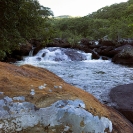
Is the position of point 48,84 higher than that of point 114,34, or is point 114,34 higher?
point 114,34

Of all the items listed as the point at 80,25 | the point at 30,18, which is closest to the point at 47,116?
the point at 30,18

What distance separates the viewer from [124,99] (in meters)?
5.11

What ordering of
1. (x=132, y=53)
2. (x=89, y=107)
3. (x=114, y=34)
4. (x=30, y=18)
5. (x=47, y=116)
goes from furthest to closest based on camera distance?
(x=114, y=34) → (x=132, y=53) → (x=30, y=18) → (x=89, y=107) → (x=47, y=116)

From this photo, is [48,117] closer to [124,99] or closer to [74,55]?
[124,99]

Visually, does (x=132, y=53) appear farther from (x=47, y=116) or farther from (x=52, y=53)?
(x=47, y=116)

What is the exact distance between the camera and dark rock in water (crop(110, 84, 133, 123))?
4271 mm

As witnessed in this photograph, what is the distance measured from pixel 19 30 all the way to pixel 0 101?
6.26 m

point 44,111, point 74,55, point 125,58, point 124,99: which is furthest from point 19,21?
point 74,55

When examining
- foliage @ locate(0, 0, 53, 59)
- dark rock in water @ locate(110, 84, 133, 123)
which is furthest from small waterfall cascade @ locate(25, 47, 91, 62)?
dark rock in water @ locate(110, 84, 133, 123)

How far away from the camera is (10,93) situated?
2299 mm

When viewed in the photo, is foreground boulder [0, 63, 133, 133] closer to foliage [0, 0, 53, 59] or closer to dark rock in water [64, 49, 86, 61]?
foliage [0, 0, 53, 59]

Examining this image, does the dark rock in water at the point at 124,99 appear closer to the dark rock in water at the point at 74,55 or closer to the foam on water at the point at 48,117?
the foam on water at the point at 48,117

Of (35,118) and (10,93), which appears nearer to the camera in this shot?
(35,118)

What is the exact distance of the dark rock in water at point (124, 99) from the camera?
4271 millimetres
